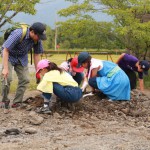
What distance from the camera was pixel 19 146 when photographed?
4602mm

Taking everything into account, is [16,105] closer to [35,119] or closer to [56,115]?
[56,115]

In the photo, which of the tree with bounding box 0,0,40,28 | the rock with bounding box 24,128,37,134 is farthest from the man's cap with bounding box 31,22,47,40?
the tree with bounding box 0,0,40,28

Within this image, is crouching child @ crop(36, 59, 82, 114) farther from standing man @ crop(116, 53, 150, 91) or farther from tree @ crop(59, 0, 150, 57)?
tree @ crop(59, 0, 150, 57)

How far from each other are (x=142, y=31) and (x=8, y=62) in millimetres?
6047

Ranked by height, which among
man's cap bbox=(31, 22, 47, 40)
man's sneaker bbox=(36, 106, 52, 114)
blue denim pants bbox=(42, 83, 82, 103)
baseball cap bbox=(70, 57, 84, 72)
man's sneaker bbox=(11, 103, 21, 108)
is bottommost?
man's sneaker bbox=(11, 103, 21, 108)

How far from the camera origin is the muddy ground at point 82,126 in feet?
15.4

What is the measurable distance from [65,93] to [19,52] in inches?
44.1

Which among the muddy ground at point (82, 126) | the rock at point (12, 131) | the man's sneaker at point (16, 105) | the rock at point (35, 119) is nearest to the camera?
the muddy ground at point (82, 126)

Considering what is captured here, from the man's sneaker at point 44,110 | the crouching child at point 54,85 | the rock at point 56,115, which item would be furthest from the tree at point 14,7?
the rock at point 56,115

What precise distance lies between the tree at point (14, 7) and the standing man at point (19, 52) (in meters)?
4.97

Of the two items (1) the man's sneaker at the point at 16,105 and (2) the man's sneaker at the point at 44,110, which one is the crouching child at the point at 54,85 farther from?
(1) the man's sneaker at the point at 16,105

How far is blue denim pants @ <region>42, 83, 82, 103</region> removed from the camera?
6453 millimetres

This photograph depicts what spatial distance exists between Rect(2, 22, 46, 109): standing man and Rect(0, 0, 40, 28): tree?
4968mm

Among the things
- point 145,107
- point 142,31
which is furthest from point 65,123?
point 142,31
